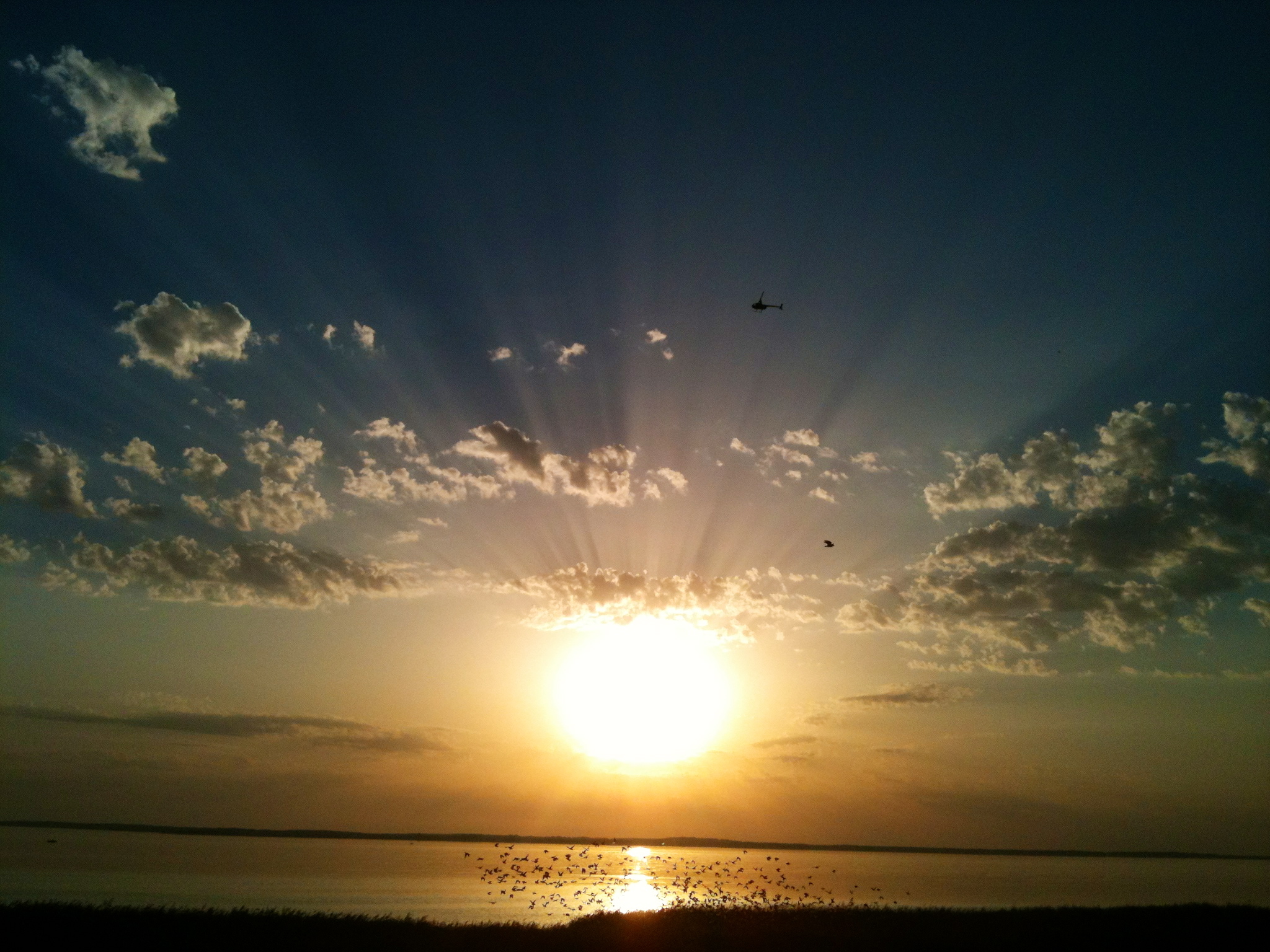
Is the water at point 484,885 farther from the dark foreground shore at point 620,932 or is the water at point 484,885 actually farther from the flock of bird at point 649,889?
the dark foreground shore at point 620,932

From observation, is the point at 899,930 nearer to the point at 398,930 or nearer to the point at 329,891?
the point at 398,930

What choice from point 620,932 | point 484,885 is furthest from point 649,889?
point 620,932

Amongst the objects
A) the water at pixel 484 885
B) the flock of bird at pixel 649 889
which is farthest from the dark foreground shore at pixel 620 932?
the water at pixel 484 885

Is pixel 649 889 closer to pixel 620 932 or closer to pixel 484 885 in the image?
pixel 484 885

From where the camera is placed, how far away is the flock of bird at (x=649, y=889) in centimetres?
8119

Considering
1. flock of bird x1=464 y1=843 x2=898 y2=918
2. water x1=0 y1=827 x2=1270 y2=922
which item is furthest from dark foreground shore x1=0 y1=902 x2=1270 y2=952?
water x1=0 y1=827 x2=1270 y2=922

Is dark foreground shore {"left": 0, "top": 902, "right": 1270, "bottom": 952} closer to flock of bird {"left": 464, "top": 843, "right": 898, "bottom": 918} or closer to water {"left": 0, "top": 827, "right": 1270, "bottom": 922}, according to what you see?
flock of bird {"left": 464, "top": 843, "right": 898, "bottom": 918}

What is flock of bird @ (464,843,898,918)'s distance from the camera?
81188mm

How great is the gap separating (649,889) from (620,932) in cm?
7308

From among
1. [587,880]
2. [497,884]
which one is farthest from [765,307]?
[587,880]

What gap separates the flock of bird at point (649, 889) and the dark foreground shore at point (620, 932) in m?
10.6

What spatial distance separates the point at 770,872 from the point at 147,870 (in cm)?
12889

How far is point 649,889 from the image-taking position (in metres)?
110

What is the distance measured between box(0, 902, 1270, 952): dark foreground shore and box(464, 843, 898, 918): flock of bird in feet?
34.9
